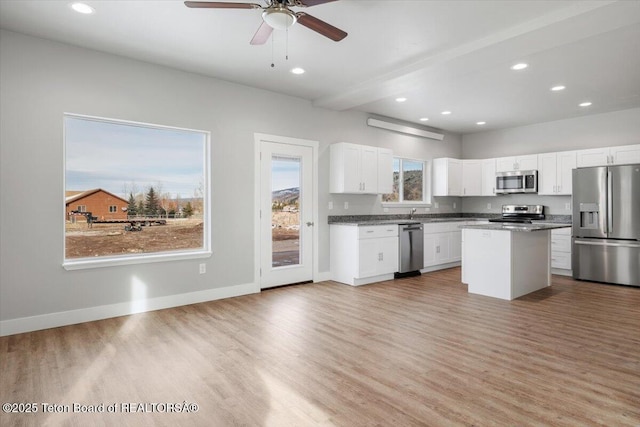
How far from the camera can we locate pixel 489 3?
2.96 metres

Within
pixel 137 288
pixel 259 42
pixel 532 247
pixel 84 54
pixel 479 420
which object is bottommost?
pixel 479 420

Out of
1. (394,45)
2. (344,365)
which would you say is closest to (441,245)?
(394,45)

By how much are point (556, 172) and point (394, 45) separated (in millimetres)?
4614

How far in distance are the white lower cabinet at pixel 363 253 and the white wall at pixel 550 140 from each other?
10.8 ft

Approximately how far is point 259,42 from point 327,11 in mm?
652

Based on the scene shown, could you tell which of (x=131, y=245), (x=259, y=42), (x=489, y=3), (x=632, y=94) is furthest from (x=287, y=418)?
(x=632, y=94)

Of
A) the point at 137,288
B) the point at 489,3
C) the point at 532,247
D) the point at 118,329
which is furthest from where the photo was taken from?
the point at 532,247

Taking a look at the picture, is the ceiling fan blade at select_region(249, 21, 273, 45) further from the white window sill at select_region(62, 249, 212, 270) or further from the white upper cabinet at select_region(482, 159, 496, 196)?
the white upper cabinet at select_region(482, 159, 496, 196)

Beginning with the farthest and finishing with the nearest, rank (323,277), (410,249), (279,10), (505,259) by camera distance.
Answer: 1. (410,249)
2. (323,277)
3. (505,259)
4. (279,10)

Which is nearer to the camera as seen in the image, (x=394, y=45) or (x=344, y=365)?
(x=344, y=365)

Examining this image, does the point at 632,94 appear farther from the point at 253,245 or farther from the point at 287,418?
the point at 287,418

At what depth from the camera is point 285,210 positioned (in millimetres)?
5410

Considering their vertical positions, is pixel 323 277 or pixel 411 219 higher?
pixel 411 219

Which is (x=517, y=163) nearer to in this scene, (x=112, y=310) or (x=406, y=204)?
(x=406, y=204)
